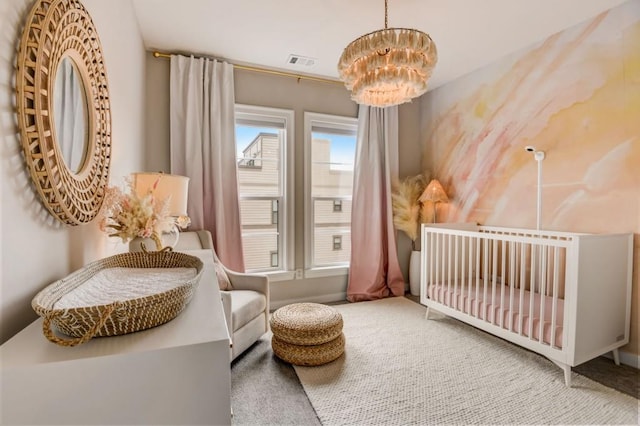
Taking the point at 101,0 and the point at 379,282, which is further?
the point at 379,282

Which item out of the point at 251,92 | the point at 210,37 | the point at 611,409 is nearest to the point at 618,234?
the point at 611,409

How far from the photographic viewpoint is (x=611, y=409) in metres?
1.55

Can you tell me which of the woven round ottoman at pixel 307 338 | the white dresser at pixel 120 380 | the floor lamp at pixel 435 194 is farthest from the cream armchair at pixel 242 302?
the floor lamp at pixel 435 194

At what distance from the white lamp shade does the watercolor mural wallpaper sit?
2.73m

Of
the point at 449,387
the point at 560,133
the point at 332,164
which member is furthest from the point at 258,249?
the point at 560,133

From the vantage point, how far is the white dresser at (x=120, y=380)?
0.52 metres

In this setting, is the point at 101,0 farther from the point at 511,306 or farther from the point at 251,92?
the point at 511,306

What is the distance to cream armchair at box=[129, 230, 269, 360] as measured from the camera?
194 centimetres

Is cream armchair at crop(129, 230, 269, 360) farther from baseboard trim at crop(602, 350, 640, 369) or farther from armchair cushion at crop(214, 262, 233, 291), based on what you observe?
baseboard trim at crop(602, 350, 640, 369)

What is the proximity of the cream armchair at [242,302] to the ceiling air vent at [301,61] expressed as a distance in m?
1.79

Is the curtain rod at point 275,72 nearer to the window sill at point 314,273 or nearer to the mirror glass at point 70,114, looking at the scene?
the mirror glass at point 70,114

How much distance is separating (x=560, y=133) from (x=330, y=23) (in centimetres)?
200

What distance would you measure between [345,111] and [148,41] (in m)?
1.95

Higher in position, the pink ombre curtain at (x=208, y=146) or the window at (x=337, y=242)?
the pink ombre curtain at (x=208, y=146)
